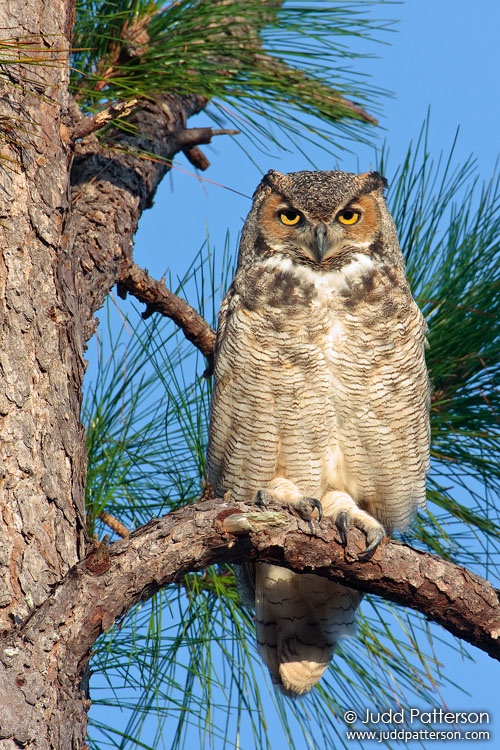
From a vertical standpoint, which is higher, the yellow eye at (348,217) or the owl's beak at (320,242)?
the yellow eye at (348,217)

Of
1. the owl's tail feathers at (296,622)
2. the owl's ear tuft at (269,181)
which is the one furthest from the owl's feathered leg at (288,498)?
the owl's ear tuft at (269,181)

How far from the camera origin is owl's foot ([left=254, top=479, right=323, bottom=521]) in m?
2.18

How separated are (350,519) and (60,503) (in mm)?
772

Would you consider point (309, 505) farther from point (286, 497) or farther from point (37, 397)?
point (37, 397)

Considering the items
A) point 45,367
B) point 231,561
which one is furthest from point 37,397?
point 231,561

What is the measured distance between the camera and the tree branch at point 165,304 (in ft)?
7.52

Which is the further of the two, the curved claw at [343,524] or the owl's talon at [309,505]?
the owl's talon at [309,505]

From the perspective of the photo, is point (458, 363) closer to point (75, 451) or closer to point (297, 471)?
point (297, 471)

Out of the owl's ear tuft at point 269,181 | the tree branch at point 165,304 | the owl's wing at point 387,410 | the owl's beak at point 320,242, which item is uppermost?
the owl's ear tuft at point 269,181

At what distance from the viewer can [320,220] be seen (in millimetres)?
2385

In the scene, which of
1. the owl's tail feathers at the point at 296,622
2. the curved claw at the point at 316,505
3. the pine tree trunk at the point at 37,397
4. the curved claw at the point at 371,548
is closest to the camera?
the pine tree trunk at the point at 37,397

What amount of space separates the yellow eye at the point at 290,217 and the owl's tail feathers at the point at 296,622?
3.07 ft

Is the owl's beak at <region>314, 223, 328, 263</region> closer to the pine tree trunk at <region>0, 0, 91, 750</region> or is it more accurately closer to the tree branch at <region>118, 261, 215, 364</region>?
the tree branch at <region>118, 261, 215, 364</region>

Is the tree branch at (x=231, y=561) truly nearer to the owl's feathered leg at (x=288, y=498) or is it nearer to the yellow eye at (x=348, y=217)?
the owl's feathered leg at (x=288, y=498)
